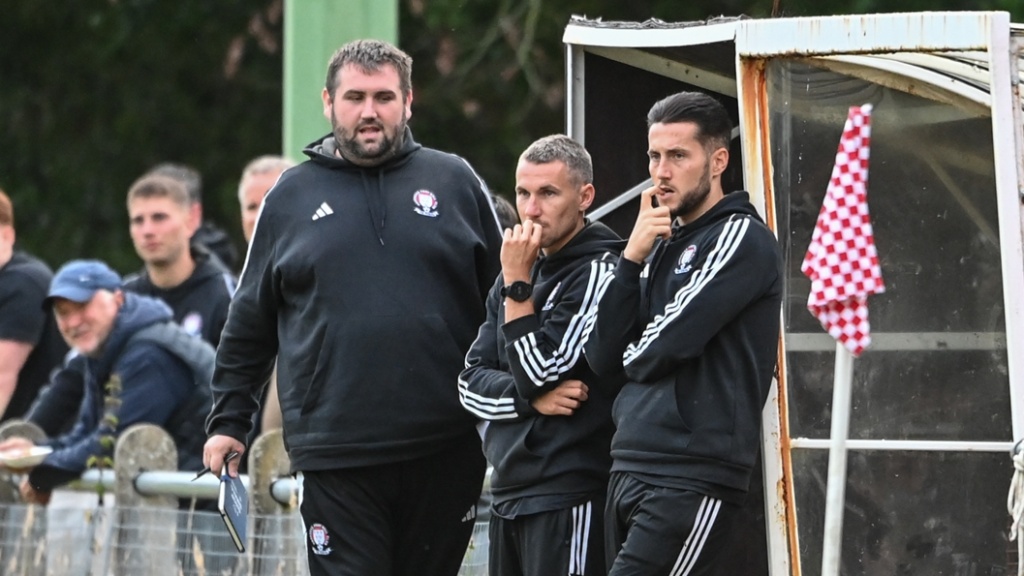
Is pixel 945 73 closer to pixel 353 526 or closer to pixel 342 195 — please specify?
pixel 342 195

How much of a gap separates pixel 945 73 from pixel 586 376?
137 cm

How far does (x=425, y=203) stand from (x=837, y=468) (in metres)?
1.49

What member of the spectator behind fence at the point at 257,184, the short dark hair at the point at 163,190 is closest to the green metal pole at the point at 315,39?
the spectator behind fence at the point at 257,184

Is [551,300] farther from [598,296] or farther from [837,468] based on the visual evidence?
[837,468]

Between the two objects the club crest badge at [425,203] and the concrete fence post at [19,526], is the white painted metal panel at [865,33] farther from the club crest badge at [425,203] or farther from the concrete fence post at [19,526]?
the concrete fence post at [19,526]

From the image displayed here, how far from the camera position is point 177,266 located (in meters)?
8.31

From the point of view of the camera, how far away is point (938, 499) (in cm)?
549

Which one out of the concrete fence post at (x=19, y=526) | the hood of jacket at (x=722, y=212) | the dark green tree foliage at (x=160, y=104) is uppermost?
the dark green tree foliage at (x=160, y=104)

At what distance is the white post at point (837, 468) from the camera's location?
219 inches

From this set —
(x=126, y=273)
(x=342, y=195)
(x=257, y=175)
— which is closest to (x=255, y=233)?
(x=342, y=195)

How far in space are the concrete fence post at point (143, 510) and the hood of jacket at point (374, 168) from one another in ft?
6.14

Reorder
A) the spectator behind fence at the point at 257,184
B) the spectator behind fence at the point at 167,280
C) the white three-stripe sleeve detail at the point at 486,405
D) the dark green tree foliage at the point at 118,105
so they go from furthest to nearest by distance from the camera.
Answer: the dark green tree foliage at the point at 118,105 < the spectator behind fence at the point at 257,184 < the spectator behind fence at the point at 167,280 < the white three-stripe sleeve detail at the point at 486,405

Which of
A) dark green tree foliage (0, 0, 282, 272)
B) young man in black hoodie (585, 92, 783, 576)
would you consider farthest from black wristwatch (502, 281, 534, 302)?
dark green tree foliage (0, 0, 282, 272)

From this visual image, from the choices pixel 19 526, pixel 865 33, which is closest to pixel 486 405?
pixel 865 33
